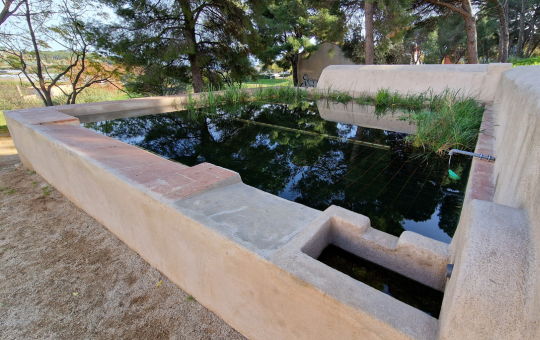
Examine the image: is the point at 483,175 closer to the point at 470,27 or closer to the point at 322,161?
the point at 322,161

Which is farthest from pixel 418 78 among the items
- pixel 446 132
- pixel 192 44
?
pixel 192 44

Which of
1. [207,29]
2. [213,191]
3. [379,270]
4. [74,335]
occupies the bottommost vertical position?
[74,335]

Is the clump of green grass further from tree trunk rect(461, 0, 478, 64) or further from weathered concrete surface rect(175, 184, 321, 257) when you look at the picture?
tree trunk rect(461, 0, 478, 64)

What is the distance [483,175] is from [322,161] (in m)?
1.30

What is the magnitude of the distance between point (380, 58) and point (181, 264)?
1688cm

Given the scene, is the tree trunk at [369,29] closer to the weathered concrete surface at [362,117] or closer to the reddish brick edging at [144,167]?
the weathered concrete surface at [362,117]

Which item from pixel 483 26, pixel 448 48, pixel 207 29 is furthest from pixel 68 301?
pixel 448 48

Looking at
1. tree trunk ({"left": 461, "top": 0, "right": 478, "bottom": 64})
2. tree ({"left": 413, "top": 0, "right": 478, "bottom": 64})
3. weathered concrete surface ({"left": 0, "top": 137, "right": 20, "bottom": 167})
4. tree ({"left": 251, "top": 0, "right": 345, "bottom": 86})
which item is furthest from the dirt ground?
tree trunk ({"left": 461, "top": 0, "right": 478, "bottom": 64})

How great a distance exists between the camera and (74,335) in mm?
1368

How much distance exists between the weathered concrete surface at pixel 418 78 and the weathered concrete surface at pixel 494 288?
5273 millimetres

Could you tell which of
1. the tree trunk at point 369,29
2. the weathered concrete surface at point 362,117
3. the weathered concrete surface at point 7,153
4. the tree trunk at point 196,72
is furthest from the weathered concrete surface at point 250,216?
the tree trunk at point 369,29

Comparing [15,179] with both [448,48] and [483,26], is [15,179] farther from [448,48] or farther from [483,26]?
[448,48]

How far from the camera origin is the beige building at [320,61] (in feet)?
51.1

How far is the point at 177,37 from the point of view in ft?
24.2
